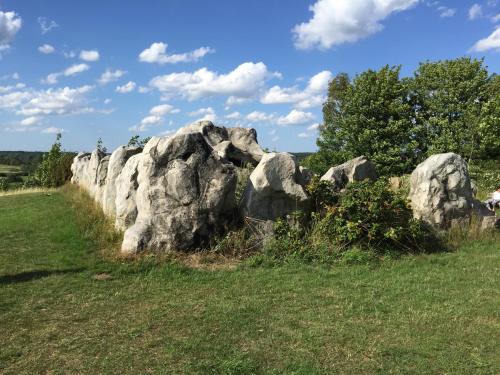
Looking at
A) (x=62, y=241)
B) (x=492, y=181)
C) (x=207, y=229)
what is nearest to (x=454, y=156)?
(x=207, y=229)

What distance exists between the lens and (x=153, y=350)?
5230 millimetres

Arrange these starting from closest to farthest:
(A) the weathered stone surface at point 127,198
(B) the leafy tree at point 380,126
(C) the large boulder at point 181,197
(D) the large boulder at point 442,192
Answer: (C) the large boulder at point 181,197 → (A) the weathered stone surface at point 127,198 → (D) the large boulder at point 442,192 → (B) the leafy tree at point 380,126

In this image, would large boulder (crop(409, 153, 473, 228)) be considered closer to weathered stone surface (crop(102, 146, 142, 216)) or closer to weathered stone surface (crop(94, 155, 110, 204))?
weathered stone surface (crop(102, 146, 142, 216))

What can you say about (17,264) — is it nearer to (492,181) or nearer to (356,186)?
(356,186)

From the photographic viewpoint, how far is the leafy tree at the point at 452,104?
2895cm

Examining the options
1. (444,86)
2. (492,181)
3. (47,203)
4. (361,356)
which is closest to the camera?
(361,356)

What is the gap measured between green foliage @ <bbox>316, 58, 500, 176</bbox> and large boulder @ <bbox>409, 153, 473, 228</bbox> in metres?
17.3

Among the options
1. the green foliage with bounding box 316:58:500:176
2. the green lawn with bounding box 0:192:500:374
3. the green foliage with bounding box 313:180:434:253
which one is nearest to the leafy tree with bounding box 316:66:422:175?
the green foliage with bounding box 316:58:500:176

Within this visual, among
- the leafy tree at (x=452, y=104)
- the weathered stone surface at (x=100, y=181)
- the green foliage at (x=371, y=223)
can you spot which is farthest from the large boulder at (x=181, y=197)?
the leafy tree at (x=452, y=104)

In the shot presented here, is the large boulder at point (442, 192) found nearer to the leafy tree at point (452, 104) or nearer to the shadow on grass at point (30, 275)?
the shadow on grass at point (30, 275)

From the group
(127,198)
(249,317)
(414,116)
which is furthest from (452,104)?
(249,317)

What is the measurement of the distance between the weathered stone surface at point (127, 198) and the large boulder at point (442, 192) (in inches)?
284

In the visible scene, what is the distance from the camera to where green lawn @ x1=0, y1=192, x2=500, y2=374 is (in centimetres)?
497

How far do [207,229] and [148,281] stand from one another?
208cm
